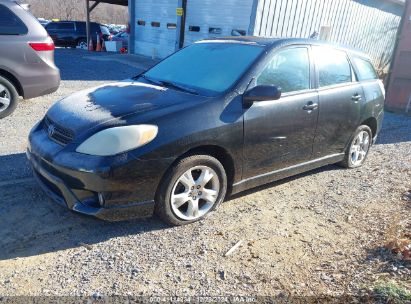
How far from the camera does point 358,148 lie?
5211 millimetres

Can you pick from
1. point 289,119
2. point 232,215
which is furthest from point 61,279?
point 289,119

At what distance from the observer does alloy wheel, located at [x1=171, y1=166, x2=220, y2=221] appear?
130 inches

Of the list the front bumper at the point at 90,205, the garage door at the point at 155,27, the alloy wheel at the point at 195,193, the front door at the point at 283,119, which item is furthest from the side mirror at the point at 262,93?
the garage door at the point at 155,27

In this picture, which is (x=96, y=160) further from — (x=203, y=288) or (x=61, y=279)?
(x=203, y=288)

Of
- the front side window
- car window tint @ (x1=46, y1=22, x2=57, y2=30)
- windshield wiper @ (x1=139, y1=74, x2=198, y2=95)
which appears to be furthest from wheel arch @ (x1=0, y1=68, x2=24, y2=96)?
the front side window

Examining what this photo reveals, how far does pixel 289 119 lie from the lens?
3863 mm

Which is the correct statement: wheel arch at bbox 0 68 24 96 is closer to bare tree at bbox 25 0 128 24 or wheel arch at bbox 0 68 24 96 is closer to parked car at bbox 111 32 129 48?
parked car at bbox 111 32 129 48

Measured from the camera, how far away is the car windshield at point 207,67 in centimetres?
366

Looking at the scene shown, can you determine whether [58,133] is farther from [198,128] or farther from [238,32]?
[238,32]

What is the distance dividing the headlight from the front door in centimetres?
104

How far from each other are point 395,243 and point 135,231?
7.63 feet

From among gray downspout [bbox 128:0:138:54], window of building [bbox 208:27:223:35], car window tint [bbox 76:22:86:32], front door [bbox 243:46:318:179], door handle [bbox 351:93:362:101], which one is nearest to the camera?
front door [bbox 243:46:318:179]

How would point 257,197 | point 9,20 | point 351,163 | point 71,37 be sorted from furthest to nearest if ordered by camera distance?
point 71,37
point 9,20
point 351,163
point 257,197

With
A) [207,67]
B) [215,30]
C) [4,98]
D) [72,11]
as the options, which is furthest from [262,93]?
[72,11]
